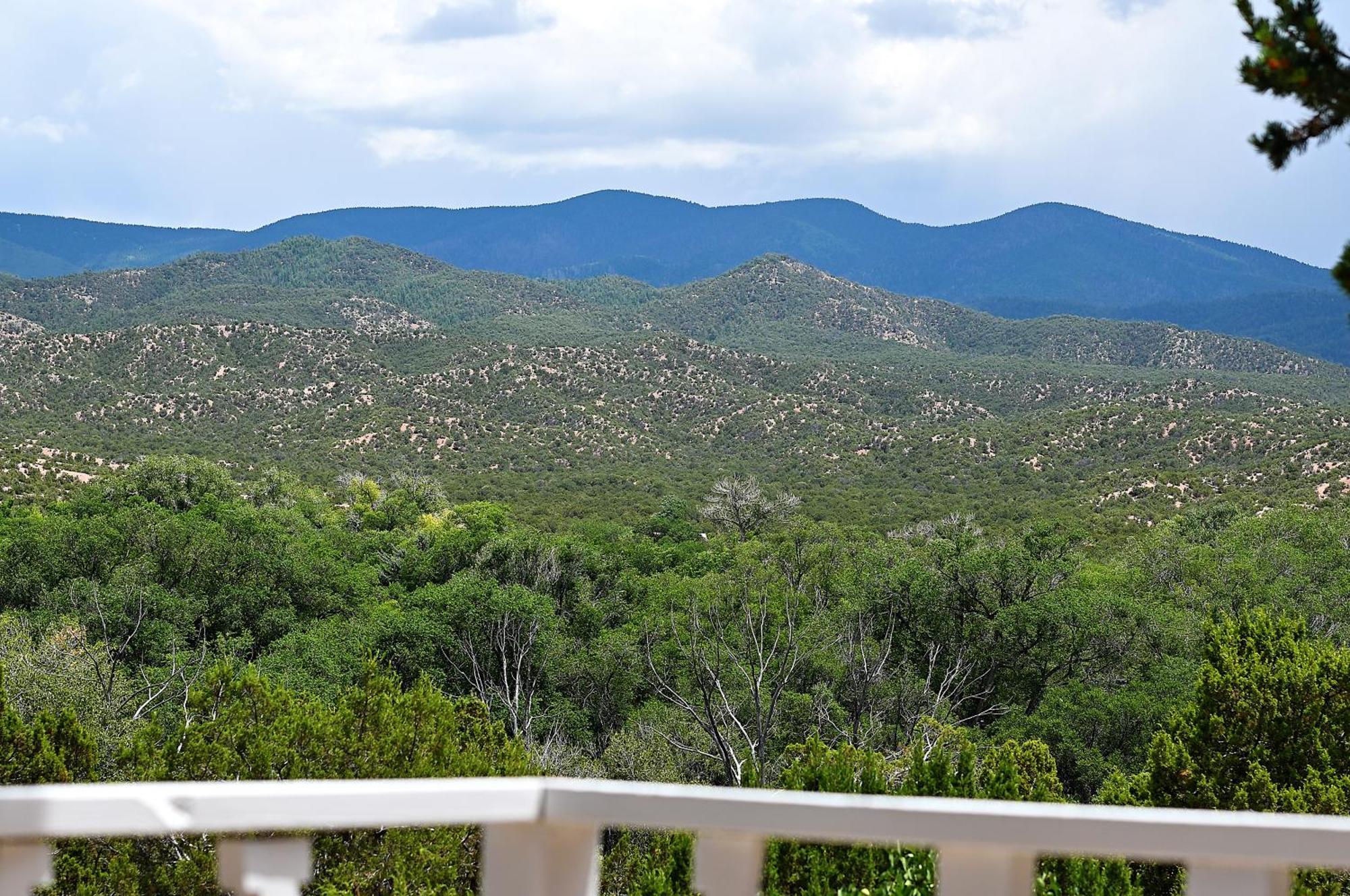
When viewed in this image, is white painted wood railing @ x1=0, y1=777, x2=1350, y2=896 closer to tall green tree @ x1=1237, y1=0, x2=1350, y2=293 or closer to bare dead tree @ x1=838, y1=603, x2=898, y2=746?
tall green tree @ x1=1237, y1=0, x2=1350, y2=293

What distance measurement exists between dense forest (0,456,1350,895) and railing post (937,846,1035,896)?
7.87 feet

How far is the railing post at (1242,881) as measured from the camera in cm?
129

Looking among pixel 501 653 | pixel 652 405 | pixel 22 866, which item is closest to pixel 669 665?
pixel 501 653

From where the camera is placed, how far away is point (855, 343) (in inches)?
3632

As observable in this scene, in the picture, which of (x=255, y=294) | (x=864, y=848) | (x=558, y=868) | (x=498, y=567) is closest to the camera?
(x=558, y=868)

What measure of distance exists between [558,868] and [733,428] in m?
62.6

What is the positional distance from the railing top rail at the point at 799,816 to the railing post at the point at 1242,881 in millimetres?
15

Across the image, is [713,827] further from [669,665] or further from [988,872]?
[669,665]

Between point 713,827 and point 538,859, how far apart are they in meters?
0.21

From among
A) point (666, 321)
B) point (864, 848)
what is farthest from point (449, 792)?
point (666, 321)

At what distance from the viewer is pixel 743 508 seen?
42.4 metres

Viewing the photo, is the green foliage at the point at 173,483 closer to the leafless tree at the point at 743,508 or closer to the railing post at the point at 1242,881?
the leafless tree at the point at 743,508

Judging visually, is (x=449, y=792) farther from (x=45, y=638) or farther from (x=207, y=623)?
(x=207, y=623)

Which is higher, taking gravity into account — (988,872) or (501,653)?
(988,872)
